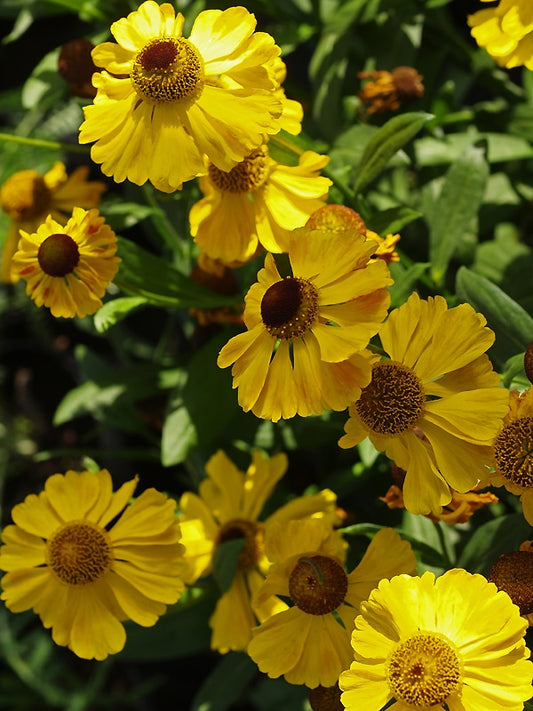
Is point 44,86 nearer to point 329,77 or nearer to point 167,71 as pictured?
point 329,77

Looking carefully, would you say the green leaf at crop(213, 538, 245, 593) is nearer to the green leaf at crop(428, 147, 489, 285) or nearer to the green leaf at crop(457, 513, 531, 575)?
the green leaf at crop(457, 513, 531, 575)

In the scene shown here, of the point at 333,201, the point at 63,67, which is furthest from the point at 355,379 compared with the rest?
A: the point at 63,67

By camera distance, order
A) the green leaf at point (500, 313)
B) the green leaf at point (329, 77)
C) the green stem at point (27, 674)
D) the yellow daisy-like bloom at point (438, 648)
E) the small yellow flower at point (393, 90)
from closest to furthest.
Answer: the yellow daisy-like bloom at point (438, 648)
the green leaf at point (500, 313)
the small yellow flower at point (393, 90)
the green leaf at point (329, 77)
the green stem at point (27, 674)

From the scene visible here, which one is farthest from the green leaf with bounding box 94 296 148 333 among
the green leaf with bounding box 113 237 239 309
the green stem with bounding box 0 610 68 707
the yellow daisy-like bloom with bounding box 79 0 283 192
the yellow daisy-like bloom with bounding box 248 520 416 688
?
the green stem with bounding box 0 610 68 707

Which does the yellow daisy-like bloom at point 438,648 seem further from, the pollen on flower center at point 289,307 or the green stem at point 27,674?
the green stem at point 27,674

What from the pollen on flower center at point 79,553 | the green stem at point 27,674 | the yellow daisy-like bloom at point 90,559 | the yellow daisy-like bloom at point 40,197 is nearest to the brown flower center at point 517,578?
the yellow daisy-like bloom at point 90,559

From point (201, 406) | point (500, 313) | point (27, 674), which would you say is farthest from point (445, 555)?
point (27, 674)
